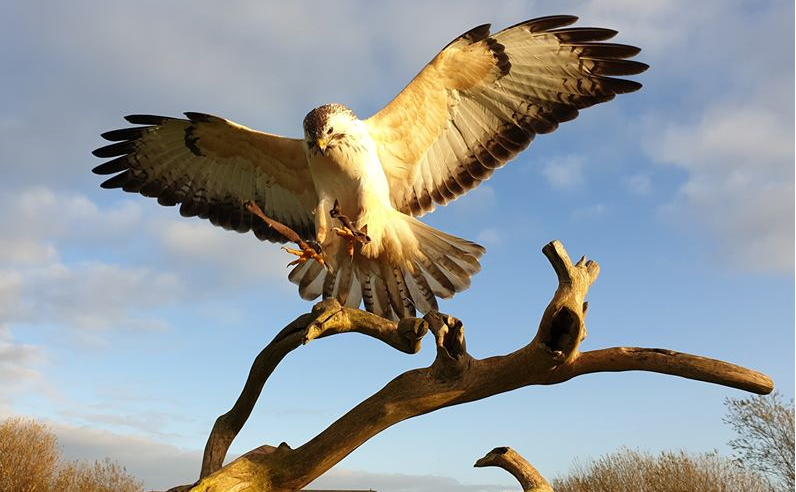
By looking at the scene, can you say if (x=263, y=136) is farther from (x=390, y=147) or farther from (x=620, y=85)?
(x=620, y=85)

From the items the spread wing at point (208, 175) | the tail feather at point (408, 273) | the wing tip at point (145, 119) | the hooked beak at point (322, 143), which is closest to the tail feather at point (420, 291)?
the tail feather at point (408, 273)

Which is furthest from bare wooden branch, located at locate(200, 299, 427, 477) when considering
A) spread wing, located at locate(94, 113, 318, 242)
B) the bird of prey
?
spread wing, located at locate(94, 113, 318, 242)

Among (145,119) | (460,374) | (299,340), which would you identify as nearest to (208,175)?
(145,119)

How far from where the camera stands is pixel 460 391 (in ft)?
13.3

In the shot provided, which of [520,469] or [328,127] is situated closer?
[520,469]

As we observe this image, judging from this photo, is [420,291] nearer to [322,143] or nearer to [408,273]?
[408,273]

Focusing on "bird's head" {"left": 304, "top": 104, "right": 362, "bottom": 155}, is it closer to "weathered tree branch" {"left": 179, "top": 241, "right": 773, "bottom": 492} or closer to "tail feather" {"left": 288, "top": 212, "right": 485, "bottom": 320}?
"tail feather" {"left": 288, "top": 212, "right": 485, "bottom": 320}

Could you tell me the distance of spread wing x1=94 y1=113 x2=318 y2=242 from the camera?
6.06 metres

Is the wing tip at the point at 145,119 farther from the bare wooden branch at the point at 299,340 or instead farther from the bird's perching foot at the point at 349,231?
the bare wooden branch at the point at 299,340

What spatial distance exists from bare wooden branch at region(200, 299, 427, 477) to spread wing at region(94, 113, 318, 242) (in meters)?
1.58

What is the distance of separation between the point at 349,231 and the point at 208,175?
1953 mm

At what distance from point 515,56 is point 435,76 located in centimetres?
71

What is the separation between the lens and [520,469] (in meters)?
4.54

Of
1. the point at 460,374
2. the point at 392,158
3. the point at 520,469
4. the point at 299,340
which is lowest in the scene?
the point at 520,469
